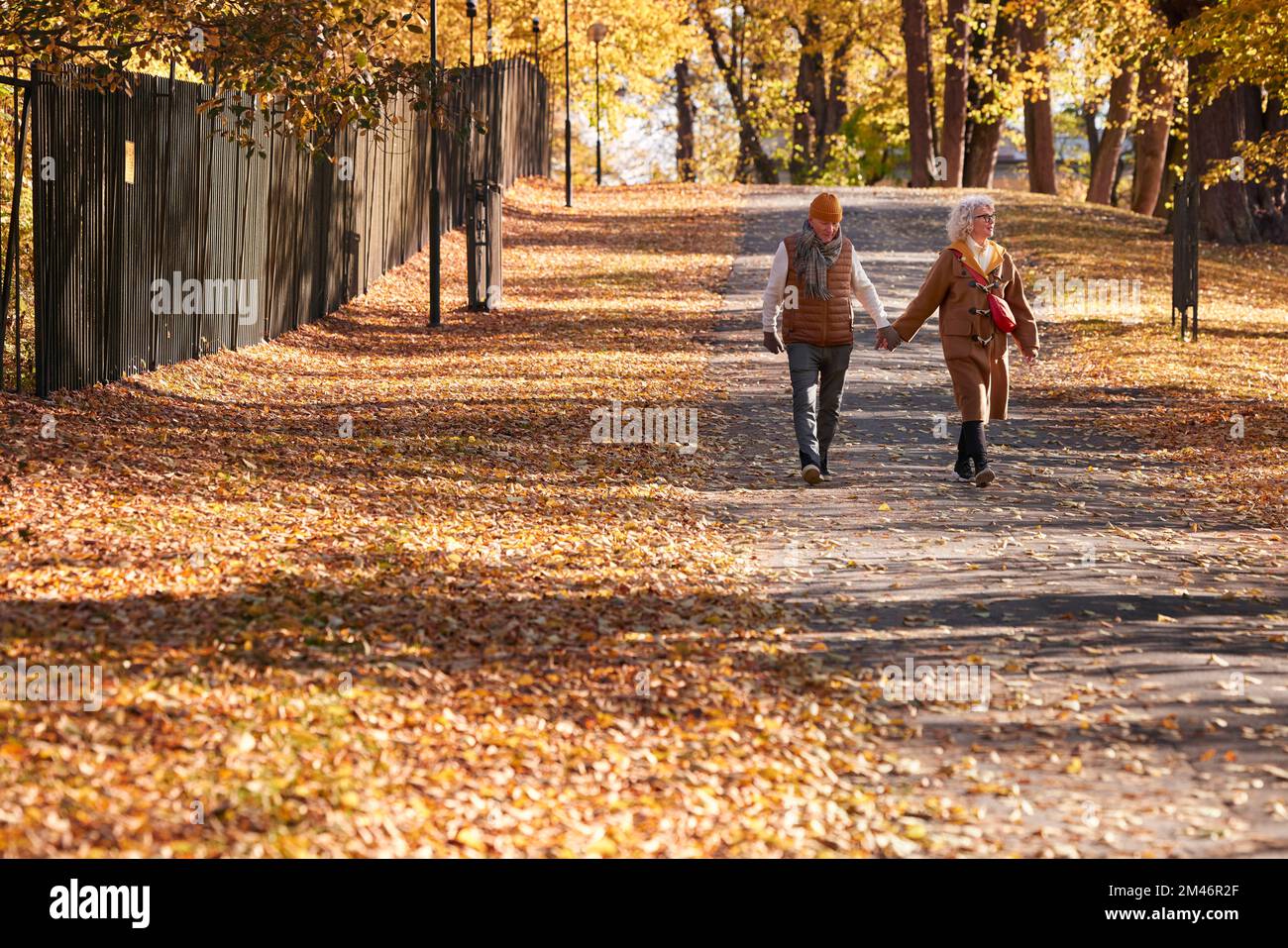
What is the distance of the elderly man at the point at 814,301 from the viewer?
35.3ft

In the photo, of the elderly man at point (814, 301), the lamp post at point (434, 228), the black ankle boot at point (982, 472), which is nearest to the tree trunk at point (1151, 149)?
the lamp post at point (434, 228)

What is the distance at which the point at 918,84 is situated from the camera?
37.6m

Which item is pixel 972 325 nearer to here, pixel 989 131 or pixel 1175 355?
pixel 1175 355

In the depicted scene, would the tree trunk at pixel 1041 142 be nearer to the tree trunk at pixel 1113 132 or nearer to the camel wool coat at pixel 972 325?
the tree trunk at pixel 1113 132

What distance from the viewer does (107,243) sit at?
12.9 metres

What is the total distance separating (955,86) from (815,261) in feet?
91.8

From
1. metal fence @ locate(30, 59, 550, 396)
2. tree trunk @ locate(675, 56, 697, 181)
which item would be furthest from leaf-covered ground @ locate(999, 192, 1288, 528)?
tree trunk @ locate(675, 56, 697, 181)

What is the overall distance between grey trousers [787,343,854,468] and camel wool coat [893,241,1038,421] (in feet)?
1.59

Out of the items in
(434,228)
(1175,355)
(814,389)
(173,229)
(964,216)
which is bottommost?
(814,389)

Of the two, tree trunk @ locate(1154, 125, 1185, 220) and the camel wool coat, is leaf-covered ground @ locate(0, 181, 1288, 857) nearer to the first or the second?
the camel wool coat

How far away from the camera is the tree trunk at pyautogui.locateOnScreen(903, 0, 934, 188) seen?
3706cm

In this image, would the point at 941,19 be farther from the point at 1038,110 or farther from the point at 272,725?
the point at 272,725

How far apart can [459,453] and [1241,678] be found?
21.1 ft

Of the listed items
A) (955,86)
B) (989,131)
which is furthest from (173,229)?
(989,131)
